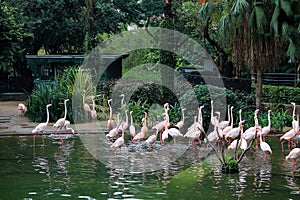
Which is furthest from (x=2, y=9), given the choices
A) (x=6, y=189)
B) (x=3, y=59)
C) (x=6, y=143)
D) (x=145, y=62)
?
(x=6, y=189)

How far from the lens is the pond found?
32.3ft

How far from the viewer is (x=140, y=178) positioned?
11.0 meters

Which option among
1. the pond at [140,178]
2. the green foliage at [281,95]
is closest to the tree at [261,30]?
the green foliage at [281,95]

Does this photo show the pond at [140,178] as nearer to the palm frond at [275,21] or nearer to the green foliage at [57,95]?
the palm frond at [275,21]

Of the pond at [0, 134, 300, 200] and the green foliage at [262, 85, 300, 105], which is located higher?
the green foliage at [262, 85, 300, 105]

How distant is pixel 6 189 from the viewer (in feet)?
33.6

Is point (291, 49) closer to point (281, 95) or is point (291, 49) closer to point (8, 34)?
point (281, 95)

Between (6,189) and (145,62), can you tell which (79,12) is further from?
(6,189)

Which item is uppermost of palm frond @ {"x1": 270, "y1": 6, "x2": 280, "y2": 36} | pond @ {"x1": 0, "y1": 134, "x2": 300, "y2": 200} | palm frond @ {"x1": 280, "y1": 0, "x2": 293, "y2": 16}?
palm frond @ {"x1": 280, "y1": 0, "x2": 293, "y2": 16}

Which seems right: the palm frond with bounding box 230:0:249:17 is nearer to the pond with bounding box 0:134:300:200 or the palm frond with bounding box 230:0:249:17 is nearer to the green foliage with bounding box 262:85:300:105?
the green foliage with bounding box 262:85:300:105

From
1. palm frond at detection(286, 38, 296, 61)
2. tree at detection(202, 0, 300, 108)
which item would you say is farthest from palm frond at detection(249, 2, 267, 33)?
palm frond at detection(286, 38, 296, 61)

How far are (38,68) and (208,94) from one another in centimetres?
1381

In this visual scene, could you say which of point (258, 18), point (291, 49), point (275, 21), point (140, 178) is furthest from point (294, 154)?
point (291, 49)

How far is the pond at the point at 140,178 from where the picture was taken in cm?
984
